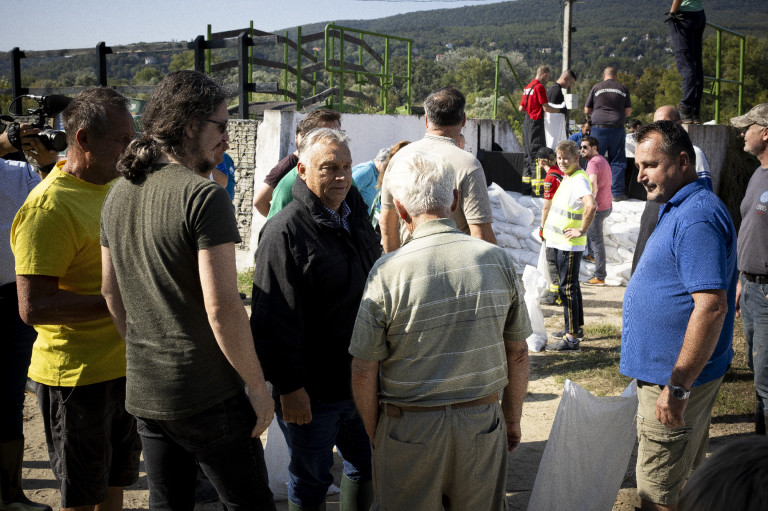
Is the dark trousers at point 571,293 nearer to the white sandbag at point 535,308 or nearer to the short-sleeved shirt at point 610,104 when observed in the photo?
the white sandbag at point 535,308

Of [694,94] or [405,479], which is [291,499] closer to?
[405,479]

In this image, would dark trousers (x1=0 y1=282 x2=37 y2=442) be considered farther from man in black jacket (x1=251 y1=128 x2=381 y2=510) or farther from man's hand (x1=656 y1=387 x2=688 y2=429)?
man's hand (x1=656 y1=387 x2=688 y2=429)

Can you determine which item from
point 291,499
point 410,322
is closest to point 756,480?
point 410,322

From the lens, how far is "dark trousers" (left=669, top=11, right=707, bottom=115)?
9.45m

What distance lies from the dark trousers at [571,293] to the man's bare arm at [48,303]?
481cm

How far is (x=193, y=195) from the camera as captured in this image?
2.02m

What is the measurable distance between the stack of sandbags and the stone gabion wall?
3.62 m

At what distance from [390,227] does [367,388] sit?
1.66 metres

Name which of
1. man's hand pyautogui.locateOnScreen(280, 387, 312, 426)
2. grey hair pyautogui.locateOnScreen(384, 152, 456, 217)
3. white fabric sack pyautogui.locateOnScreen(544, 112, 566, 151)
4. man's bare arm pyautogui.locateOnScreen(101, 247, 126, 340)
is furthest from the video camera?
white fabric sack pyautogui.locateOnScreen(544, 112, 566, 151)

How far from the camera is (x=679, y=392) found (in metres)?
2.62

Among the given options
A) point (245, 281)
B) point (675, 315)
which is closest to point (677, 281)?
point (675, 315)

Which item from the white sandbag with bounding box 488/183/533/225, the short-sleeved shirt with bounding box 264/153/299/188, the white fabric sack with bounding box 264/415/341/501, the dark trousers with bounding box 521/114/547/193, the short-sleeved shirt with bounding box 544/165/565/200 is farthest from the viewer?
the dark trousers with bounding box 521/114/547/193

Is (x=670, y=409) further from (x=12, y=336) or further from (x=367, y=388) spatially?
(x=12, y=336)

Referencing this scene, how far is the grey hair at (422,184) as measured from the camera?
2271mm
